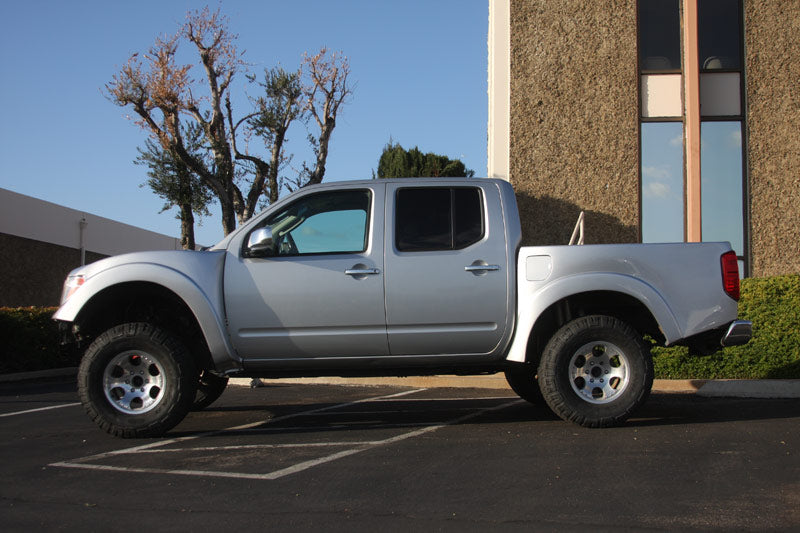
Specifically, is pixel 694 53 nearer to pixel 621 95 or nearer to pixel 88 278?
pixel 621 95

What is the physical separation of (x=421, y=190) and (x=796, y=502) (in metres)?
3.74

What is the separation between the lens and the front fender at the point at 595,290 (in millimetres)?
6137

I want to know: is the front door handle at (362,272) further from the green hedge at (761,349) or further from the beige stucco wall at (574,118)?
the beige stucco wall at (574,118)

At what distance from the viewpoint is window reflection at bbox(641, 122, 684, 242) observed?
12664 mm

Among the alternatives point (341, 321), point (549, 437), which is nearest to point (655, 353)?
point (549, 437)

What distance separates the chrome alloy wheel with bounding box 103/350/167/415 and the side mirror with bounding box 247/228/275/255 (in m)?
1.17

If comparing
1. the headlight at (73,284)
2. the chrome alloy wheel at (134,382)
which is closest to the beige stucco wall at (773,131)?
the chrome alloy wheel at (134,382)

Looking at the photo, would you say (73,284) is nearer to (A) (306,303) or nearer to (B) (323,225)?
(A) (306,303)

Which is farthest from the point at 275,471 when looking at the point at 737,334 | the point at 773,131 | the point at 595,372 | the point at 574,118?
the point at 773,131

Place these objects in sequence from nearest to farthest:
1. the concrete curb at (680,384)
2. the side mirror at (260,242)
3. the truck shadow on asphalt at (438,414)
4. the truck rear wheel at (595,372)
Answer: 1. the truck rear wheel at (595,372)
2. the side mirror at (260,242)
3. the truck shadow on asphalt at (438,414)
4. the concrete curb at (680,384)

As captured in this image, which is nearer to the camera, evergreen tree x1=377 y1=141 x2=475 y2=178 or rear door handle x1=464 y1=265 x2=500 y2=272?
rear door handle x1=464 y1=265 x2=500 y2=272

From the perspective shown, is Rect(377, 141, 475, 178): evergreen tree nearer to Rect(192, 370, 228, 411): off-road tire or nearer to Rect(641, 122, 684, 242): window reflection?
Rect(641, 122, 684, 242): window reflection

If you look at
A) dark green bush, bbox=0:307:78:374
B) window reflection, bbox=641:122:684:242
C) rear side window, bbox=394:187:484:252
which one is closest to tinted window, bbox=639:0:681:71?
window reflection, bbox=641:122:684:242

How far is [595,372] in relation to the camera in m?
6.21
